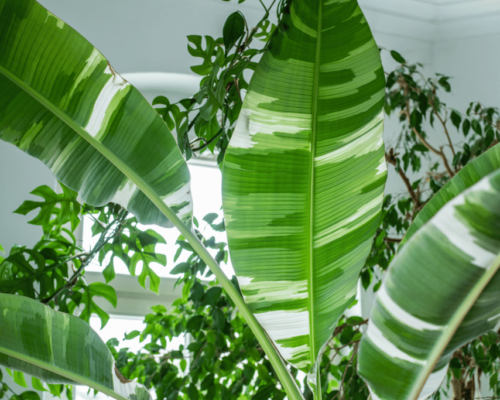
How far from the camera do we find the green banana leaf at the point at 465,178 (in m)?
0.42

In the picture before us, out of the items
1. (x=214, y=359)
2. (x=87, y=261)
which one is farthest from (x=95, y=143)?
(x=214, y=359)

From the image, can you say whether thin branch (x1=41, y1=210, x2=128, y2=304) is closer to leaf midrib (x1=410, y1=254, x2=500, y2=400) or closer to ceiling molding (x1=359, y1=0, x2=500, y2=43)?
leaf midrib (x1=410, y1=254, x2=500, y2=400)

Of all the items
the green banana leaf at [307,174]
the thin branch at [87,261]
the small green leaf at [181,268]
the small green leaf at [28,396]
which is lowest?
the small green leaf at [28,396]

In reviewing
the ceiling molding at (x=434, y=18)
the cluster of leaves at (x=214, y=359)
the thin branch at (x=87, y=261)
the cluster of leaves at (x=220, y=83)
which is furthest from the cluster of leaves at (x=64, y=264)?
the ceiling molding at (x=434, y=18)

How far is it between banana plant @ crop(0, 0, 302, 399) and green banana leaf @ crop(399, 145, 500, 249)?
22cm

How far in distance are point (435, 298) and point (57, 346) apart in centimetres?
41

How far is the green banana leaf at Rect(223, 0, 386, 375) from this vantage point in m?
0.41

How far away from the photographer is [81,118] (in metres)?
0.49

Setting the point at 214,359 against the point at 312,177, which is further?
the point at 214,359

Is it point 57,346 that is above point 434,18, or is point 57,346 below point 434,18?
below

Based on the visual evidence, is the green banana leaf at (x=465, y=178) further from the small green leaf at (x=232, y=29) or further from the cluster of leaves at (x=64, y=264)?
the cluster of leaves at (x=64, y=264)

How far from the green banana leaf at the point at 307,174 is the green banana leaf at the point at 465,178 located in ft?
0.17

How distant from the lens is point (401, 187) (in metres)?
2.03

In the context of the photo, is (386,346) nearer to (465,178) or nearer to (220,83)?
(465,178)
